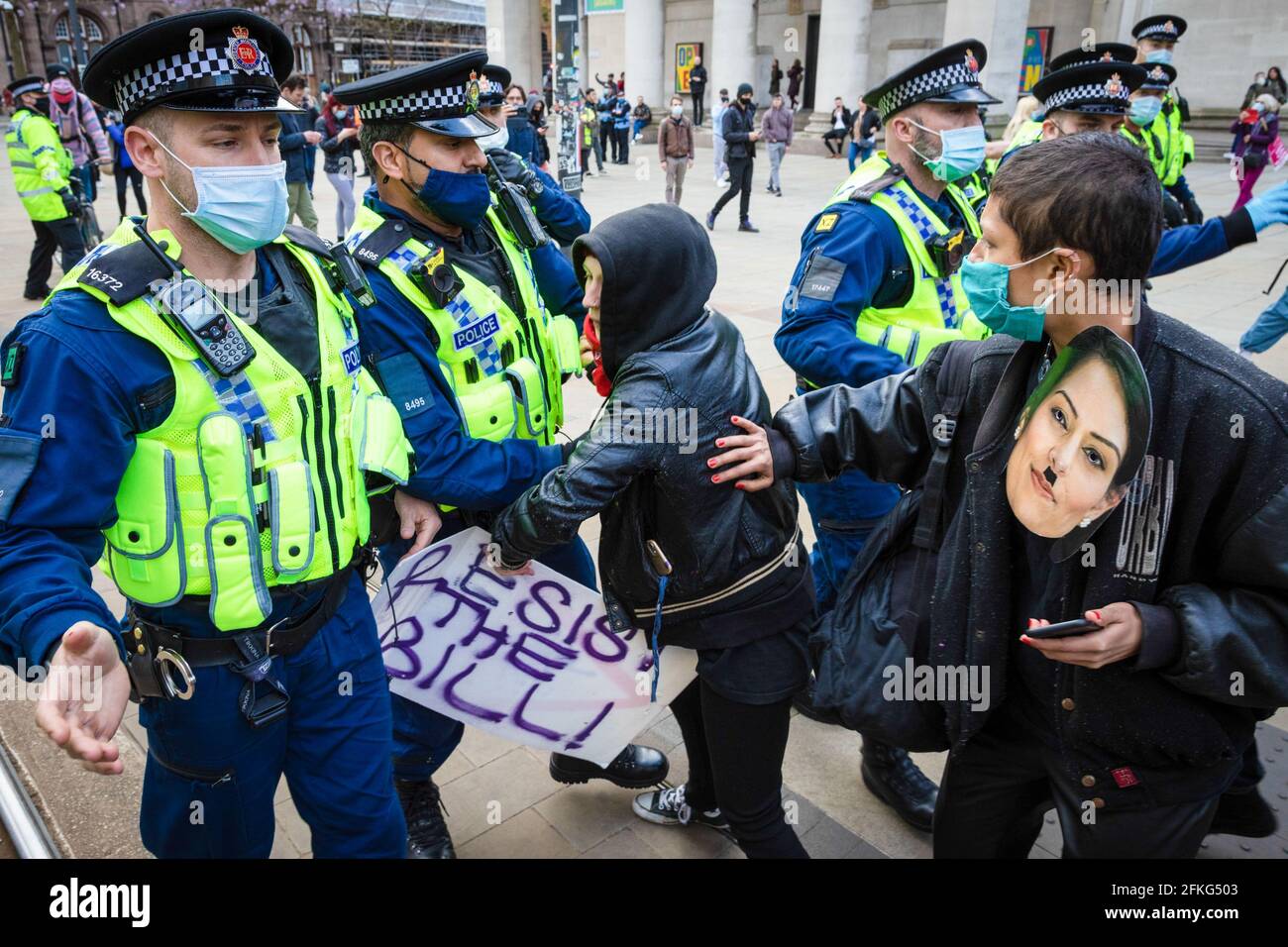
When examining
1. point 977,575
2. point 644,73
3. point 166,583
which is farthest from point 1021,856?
point 644,73

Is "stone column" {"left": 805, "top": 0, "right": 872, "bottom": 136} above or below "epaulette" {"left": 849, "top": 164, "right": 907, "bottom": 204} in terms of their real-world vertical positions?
above

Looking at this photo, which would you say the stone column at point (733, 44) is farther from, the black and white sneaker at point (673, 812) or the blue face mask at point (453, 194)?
the black and white sneaker at point (673, 812)

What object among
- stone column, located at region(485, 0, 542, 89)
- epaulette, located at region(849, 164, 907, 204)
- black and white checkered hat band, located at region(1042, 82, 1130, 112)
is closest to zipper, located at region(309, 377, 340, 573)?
epaulette, located at region(849, 164, 907, 204)

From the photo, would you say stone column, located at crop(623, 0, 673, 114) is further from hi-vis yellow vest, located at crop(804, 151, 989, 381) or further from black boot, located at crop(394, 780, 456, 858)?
black boot, located at crop(394, 780, 456, 858)

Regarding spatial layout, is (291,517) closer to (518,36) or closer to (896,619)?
(896,619)

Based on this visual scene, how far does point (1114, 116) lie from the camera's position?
4414 millimetres

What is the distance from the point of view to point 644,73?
29.3 meters

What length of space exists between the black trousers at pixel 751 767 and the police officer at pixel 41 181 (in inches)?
367

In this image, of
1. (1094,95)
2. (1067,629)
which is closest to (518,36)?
(1094,95)

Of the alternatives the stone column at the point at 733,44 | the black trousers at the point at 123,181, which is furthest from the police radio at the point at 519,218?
the stone column at the point at 733,44

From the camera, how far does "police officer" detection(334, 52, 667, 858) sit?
2553 mm

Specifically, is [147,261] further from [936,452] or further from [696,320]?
[936,452]
